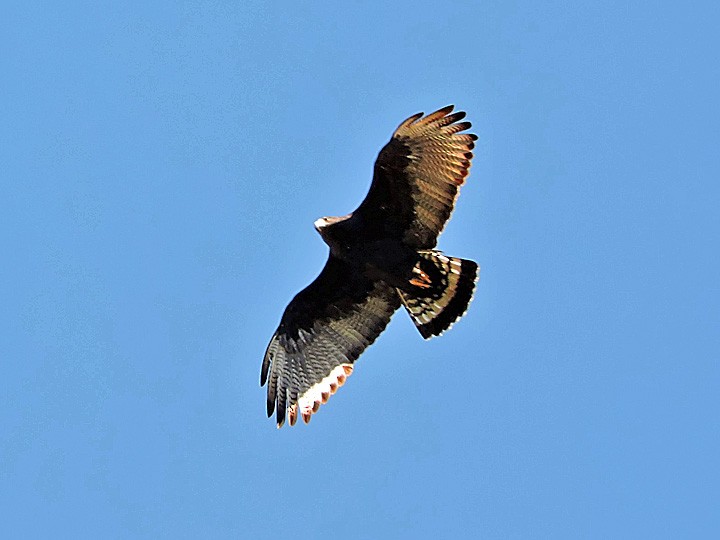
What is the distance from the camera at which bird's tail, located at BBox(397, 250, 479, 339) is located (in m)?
13.3

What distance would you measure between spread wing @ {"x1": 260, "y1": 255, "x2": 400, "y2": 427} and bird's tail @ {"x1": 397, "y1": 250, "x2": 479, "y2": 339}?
0.44 m

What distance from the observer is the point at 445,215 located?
13.0 m

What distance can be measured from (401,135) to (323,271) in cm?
204

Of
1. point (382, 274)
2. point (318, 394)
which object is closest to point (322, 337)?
point (318, 394)

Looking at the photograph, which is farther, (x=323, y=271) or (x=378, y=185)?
(x=323, y=271)

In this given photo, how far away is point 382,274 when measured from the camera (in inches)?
524

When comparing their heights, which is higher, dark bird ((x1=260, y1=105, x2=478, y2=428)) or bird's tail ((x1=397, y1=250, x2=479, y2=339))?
dark bird ((x1=260, y1=105, x2=478, y2=428))

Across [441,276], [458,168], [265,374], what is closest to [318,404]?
[265,374]

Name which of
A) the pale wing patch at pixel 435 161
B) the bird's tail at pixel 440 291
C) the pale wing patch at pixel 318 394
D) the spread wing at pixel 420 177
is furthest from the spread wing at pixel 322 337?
the pale wing patch at pixel 435 161

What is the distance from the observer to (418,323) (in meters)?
13.5

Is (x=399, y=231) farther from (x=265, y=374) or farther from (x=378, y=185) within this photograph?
(x=265, y=374)

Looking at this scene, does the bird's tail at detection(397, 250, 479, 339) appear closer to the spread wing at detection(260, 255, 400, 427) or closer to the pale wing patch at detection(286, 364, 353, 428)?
the spread wing at detection(260, 255, 400, 427)

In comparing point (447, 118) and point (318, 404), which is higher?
point (447, 118)

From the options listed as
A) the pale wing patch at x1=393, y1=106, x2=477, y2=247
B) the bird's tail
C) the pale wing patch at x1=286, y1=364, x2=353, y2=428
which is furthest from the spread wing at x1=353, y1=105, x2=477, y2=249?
the pale wing patch at x1=286, y1=364, x2=353, y2=428
